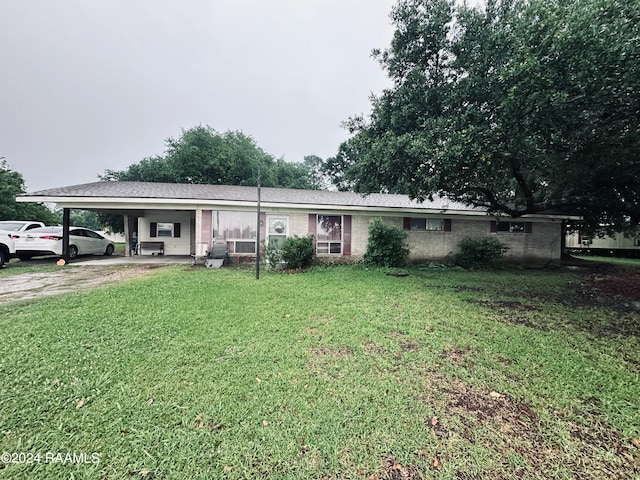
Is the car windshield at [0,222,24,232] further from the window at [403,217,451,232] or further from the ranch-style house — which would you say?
the window at [403,217,451,232]

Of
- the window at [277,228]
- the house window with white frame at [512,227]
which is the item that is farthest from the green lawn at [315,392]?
the house window with white frame at [512,227]

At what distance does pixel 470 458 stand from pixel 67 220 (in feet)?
44.5

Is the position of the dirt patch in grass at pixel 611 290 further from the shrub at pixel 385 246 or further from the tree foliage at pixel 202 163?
the tree foliage at pixel 202 163

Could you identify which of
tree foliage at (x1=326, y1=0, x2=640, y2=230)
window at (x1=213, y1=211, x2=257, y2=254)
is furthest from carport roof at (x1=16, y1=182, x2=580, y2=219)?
tree foliage at (x1=326, y1=0, x2=640, y2=230)

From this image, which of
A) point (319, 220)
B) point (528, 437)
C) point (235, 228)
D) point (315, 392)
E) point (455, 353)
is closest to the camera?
point (528, 437)

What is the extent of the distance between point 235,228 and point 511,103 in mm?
9140

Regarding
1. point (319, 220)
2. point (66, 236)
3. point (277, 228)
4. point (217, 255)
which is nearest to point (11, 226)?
point (66, 236)

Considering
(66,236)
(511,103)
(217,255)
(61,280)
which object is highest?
(511,103)

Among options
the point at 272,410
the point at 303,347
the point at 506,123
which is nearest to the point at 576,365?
the point at 303,347

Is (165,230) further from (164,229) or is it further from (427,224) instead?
(427,224)

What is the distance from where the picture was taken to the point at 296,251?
875cm

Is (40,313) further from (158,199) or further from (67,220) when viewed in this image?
(67,220)

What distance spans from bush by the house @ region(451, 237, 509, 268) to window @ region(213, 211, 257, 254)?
882cm

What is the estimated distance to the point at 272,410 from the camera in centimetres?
210
